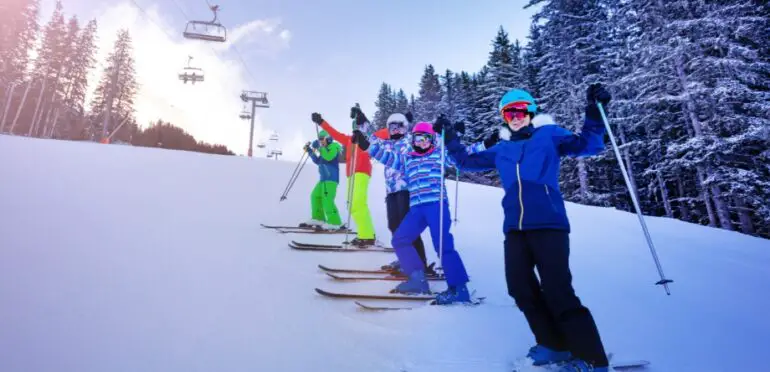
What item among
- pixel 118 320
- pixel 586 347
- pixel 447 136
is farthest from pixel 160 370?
pixel 447 136

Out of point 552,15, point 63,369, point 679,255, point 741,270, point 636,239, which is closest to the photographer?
point 63,369

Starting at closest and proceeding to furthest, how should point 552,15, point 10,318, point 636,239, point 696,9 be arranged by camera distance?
1. point 10,318
2. point 636,239
3. point 696,9
4. point 552,15

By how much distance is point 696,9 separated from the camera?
54.8 ft

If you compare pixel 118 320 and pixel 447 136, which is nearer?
pixel 118 320

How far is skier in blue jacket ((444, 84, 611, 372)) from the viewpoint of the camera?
2.28 metres

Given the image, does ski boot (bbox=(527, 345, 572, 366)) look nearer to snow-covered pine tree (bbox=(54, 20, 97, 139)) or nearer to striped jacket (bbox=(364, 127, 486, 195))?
striped jacket (bbox=(364, 127, 486, 195))

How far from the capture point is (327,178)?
24.3ft

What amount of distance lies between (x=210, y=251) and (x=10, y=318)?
7.92 ft

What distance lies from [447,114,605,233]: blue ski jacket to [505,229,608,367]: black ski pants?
109 mm

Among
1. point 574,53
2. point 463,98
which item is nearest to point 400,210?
point 574,53

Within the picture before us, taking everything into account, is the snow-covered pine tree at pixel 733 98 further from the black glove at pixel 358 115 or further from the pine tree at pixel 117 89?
the pine tree at pixel 117 89

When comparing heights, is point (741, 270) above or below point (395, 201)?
below

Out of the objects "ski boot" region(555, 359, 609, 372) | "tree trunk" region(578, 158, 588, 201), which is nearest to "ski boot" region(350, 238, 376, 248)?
"ski boot" region(555, 359, 609, 372)

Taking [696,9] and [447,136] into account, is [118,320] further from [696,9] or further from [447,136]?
[696,9]
